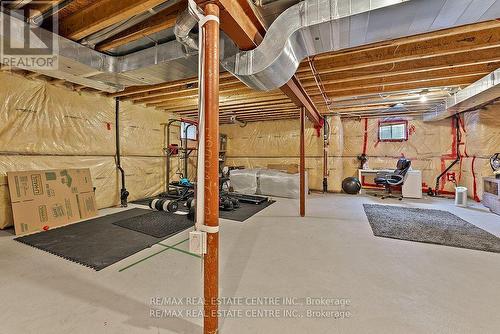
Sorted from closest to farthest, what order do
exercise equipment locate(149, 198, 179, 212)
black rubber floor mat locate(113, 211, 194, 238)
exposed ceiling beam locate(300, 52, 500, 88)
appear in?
exposed ceiling beam locate(300, 52, 500, 88) < black rubber floor mat locate(113, 211, 194, 238) < exercise equipment locate(149, 198, 179, 212)

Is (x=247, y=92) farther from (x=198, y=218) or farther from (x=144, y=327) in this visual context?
(x=144, y=327)

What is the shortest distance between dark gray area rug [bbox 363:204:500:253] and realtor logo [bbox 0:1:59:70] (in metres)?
4.28

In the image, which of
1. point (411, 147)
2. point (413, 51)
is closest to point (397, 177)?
point (411, 147)

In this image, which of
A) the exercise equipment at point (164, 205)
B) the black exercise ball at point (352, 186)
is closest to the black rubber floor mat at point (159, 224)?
the exercise equipment at point (164, 205)

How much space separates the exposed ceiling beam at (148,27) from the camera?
197cm

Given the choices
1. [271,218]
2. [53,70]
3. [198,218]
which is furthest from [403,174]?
[53,70]

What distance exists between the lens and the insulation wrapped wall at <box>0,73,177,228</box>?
3.08 meters

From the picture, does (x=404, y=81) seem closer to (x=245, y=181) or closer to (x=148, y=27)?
(x=148, y=27)

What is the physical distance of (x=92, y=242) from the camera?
253 centimetres

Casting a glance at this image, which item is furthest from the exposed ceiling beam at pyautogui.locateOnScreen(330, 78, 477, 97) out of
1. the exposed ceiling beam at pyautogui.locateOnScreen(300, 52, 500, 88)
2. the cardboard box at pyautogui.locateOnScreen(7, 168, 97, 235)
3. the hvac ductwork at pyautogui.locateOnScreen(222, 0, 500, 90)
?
the cardboard box at pyautogui.locateOnScreen(7, 168, 97, 235)

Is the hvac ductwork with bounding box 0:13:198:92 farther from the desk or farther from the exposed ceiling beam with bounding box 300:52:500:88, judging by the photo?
the desk

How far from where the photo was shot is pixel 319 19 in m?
1.53

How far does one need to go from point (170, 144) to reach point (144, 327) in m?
5.01

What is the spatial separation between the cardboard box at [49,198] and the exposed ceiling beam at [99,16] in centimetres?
217
